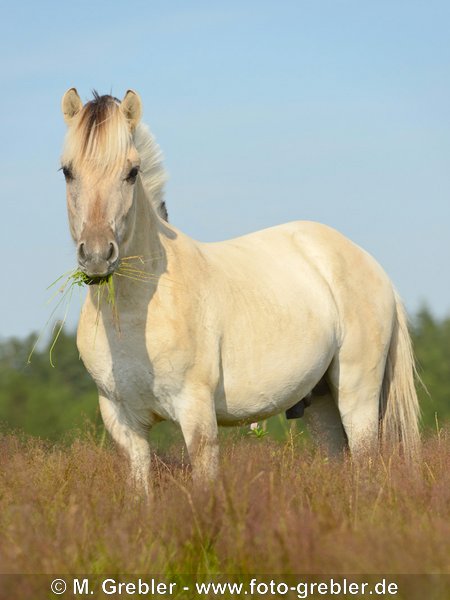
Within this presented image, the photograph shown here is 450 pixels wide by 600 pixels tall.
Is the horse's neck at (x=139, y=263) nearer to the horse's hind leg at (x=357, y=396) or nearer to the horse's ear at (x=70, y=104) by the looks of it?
the horse's ear at (x=70, y=104)

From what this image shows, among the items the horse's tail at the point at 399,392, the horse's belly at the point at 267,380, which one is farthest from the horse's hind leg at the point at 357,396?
the horse's belly at the point at 267,380

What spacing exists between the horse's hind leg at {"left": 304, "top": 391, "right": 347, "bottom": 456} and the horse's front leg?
2088 mm

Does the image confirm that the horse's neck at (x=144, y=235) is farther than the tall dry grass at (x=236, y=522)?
Yes

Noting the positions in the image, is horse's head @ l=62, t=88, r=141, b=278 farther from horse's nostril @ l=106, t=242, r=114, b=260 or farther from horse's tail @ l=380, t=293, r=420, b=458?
horse's tail @ l=380, t=293, r=420, b=458

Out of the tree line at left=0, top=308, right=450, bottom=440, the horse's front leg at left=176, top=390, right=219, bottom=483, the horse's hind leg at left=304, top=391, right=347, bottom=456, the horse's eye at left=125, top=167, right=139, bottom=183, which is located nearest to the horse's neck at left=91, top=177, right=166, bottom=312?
the horse's eye at left=125, top=167, right=139, bottom=183

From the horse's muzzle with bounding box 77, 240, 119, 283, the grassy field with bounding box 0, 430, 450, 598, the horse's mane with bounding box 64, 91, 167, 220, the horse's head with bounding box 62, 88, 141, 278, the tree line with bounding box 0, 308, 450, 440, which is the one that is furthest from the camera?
the tree line with bounding box 0, 308, 450, 440

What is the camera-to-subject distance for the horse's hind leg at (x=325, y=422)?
24.8 ft

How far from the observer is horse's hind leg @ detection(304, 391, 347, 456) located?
7554 millimetres

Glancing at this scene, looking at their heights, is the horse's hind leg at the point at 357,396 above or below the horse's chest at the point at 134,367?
below

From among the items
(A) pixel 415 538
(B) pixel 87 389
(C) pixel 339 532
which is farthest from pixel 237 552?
(B) pixel 87 389

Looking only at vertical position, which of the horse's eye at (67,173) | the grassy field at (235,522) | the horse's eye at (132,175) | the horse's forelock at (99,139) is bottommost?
the grassy field at (235,522)

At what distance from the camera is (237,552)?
419 centimetres

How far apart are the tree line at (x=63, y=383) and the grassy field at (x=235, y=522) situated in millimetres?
33803

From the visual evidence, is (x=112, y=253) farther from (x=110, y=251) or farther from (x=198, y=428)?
(x=198, y=428)
